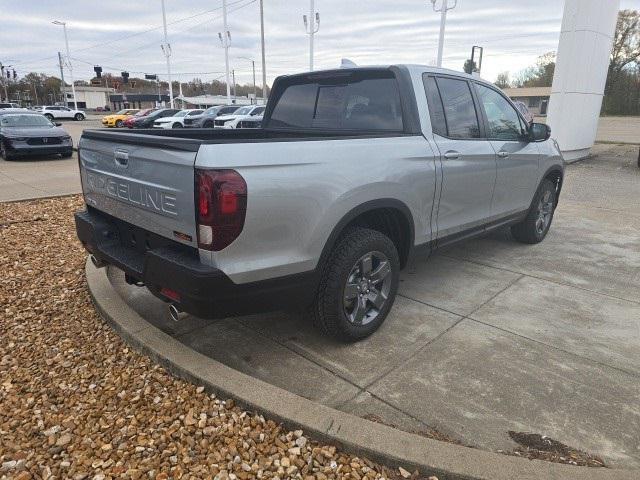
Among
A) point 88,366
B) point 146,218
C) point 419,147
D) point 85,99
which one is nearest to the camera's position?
point 146,218

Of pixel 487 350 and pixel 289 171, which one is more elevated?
pixel 289 171

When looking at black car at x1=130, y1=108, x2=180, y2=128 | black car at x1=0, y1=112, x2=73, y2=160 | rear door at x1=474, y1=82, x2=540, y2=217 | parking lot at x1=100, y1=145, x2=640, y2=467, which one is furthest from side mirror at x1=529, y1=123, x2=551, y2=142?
black car at x1=130, y1=108, x2=180, y2=128

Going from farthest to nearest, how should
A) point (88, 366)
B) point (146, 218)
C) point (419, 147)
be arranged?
point (419, 147) → point (88, 366) → point (146, 218)

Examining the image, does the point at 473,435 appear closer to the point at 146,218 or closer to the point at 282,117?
the point at 146,218

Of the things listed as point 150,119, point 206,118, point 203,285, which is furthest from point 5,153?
point 150,119

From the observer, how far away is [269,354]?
328cm

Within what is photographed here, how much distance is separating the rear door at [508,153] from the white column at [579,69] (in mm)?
9514

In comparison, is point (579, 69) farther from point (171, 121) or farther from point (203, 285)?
point (171, 121)

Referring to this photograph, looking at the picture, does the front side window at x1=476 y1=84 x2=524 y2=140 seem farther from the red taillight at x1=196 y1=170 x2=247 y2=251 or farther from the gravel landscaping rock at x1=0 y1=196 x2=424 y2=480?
the gravel landscaping rock at x1=0 y1=196 x2=424 y2=480

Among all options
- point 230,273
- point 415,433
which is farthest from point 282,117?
Result: point 415,433

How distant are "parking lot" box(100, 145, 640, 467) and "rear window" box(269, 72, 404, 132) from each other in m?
1.52

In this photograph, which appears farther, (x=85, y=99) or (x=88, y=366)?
(x=85, y=99)

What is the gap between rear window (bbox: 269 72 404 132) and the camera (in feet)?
12.0

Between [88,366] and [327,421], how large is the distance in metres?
1.68
